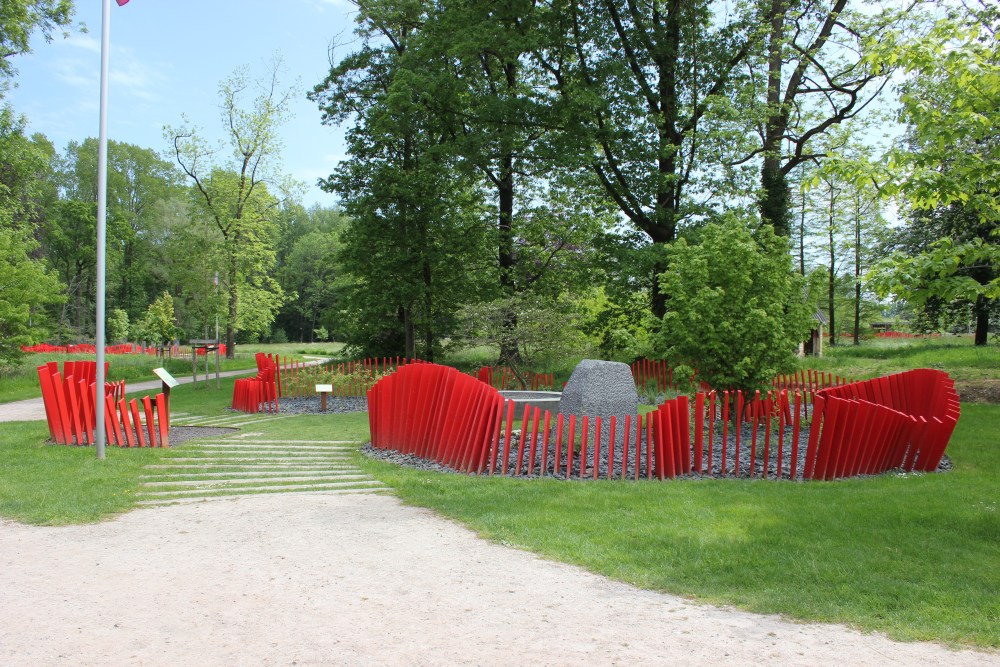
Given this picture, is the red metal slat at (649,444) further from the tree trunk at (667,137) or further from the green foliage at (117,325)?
the green foliage at (117,325)

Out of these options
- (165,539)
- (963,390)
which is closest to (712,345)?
(165,539)

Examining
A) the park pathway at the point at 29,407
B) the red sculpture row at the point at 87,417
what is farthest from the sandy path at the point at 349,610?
the park pathway at the point at 29,407

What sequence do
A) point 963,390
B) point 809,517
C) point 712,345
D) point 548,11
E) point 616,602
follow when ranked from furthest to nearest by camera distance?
point 548,11 → point 963,390 → point 712,345 → point 809,517 → point 616,602

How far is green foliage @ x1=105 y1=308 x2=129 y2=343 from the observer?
50.0m

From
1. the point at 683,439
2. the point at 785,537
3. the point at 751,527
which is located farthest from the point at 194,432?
the point at 785,537

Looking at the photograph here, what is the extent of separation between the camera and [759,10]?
22109 millimetres

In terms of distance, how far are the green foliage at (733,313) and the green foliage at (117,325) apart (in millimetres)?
48920

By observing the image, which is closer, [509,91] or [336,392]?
[336,392]

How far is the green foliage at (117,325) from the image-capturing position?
50.0 m

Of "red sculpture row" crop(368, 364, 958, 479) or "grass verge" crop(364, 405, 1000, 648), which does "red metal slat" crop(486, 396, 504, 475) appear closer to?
"red sculpture row" crop(368, 364, 958, 479)

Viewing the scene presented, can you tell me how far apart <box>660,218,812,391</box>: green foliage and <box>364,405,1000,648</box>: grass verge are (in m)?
2.56

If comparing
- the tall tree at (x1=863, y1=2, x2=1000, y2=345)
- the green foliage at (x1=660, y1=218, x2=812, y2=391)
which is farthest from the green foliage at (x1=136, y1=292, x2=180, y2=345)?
the tall tree at (x1=863, y1=2, x2=1000, y2=345)

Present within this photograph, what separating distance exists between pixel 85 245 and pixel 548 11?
47638mm

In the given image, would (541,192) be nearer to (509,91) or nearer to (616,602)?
(509,91)
